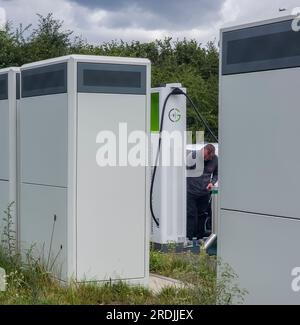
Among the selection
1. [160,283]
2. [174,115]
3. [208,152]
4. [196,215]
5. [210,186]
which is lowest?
[160,283]

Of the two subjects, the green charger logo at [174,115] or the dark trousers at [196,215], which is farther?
the dark trousers at [196,215]

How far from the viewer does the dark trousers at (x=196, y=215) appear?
12.5m

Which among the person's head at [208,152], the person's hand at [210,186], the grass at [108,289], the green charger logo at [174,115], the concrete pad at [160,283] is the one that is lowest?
the concrete pad at [160,283]

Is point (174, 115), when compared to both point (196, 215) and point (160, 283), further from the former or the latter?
point (160, 283)

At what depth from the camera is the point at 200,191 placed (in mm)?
12570

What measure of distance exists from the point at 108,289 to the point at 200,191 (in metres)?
5.16

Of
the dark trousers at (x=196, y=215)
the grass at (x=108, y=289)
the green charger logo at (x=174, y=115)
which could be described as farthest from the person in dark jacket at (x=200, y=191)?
the grass at (x=108, y=289)

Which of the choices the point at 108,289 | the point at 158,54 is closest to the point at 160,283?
the point at 108,289

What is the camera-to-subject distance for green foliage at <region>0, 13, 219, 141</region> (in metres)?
27.6

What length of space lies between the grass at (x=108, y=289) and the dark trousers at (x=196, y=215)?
3.56 m

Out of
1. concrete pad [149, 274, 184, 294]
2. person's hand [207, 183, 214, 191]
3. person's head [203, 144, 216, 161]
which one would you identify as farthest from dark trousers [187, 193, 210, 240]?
concrete pad [149, 274, 184, 294]

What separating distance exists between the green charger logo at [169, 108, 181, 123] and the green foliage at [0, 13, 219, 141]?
798 cm

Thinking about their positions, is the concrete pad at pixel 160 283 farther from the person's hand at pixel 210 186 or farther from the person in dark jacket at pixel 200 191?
the person in dark jacket at pixel 200 191

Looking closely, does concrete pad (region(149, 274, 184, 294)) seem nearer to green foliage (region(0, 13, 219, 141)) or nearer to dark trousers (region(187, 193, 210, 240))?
dark trousers (region(187, 193, 210, 240))
